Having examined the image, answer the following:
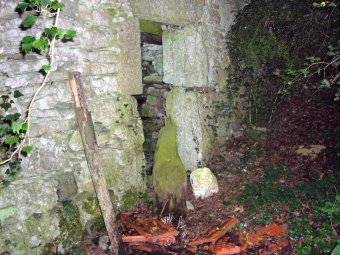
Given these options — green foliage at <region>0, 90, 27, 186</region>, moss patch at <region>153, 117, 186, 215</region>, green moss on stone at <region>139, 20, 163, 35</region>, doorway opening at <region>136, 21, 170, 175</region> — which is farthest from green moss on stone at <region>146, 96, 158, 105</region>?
green foliage at <region>0, 90, 27, 186</region>

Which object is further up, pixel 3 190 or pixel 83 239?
pixel 3 190

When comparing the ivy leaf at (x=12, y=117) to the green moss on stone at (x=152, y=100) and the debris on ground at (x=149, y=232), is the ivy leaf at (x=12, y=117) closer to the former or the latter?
the debris on ground at (x=149, y=232)

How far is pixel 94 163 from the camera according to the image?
300 centimetres

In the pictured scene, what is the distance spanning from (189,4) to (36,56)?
2.21m

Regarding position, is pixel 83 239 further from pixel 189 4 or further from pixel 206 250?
pixel 189 4

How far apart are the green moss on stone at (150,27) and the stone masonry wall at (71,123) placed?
565 mm

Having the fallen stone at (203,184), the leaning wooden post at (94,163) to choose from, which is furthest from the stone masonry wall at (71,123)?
the fallen stone at (203,184)

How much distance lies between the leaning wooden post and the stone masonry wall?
0.12m

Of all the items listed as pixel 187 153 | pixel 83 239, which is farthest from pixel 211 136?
pixel 83 239

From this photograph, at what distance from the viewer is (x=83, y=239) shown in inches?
125

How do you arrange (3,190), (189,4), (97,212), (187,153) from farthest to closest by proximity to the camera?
1. (187,153)
2. (189,4)
3. (97,212)
4. (3,190)

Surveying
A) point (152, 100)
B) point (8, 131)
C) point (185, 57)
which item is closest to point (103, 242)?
point (8, 131)

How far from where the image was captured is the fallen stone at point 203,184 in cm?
402

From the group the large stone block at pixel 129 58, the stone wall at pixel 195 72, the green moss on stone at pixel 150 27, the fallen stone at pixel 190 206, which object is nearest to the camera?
the large stone block at pixel 129 58
